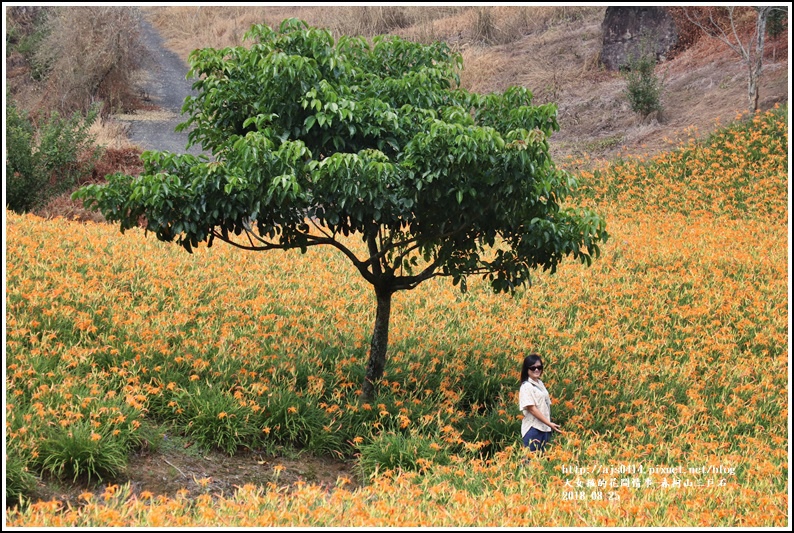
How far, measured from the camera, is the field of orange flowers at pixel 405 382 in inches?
206

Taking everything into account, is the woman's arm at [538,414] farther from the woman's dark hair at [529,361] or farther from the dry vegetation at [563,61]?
the dry vegetation at [563,61]

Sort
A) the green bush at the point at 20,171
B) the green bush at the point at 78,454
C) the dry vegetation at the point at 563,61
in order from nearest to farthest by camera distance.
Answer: the green bush at the point at 78,454 < the green bush at the point at 20,171 < the dry vegetation at the point at 563,61

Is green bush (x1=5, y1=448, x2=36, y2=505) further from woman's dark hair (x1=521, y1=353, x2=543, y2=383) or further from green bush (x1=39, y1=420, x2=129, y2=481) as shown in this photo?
woman's dark hair (x1=521, y1=353, x2=543, y2=383)

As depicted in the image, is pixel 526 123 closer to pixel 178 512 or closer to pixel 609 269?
pixel 178 512

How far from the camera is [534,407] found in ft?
21.0

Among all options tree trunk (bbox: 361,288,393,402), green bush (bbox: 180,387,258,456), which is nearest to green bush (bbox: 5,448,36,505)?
green bush (bbox: 180,387,258,456)

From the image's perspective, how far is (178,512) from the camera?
467 cm

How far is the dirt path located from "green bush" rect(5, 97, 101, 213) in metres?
2.97

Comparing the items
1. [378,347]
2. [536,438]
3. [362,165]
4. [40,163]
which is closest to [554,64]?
[40,163]

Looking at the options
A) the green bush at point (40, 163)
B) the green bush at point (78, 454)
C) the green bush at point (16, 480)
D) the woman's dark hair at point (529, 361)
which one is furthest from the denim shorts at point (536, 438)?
the green bush at point (40, 163)

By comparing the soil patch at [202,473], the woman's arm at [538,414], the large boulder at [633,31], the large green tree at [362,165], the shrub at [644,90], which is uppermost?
the large boulder at [633,31]

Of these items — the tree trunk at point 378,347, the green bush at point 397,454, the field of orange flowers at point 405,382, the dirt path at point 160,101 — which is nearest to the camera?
the field of orange flowers at point 405,382

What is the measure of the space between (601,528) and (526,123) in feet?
12.3

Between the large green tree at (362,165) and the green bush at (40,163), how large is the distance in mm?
8332
